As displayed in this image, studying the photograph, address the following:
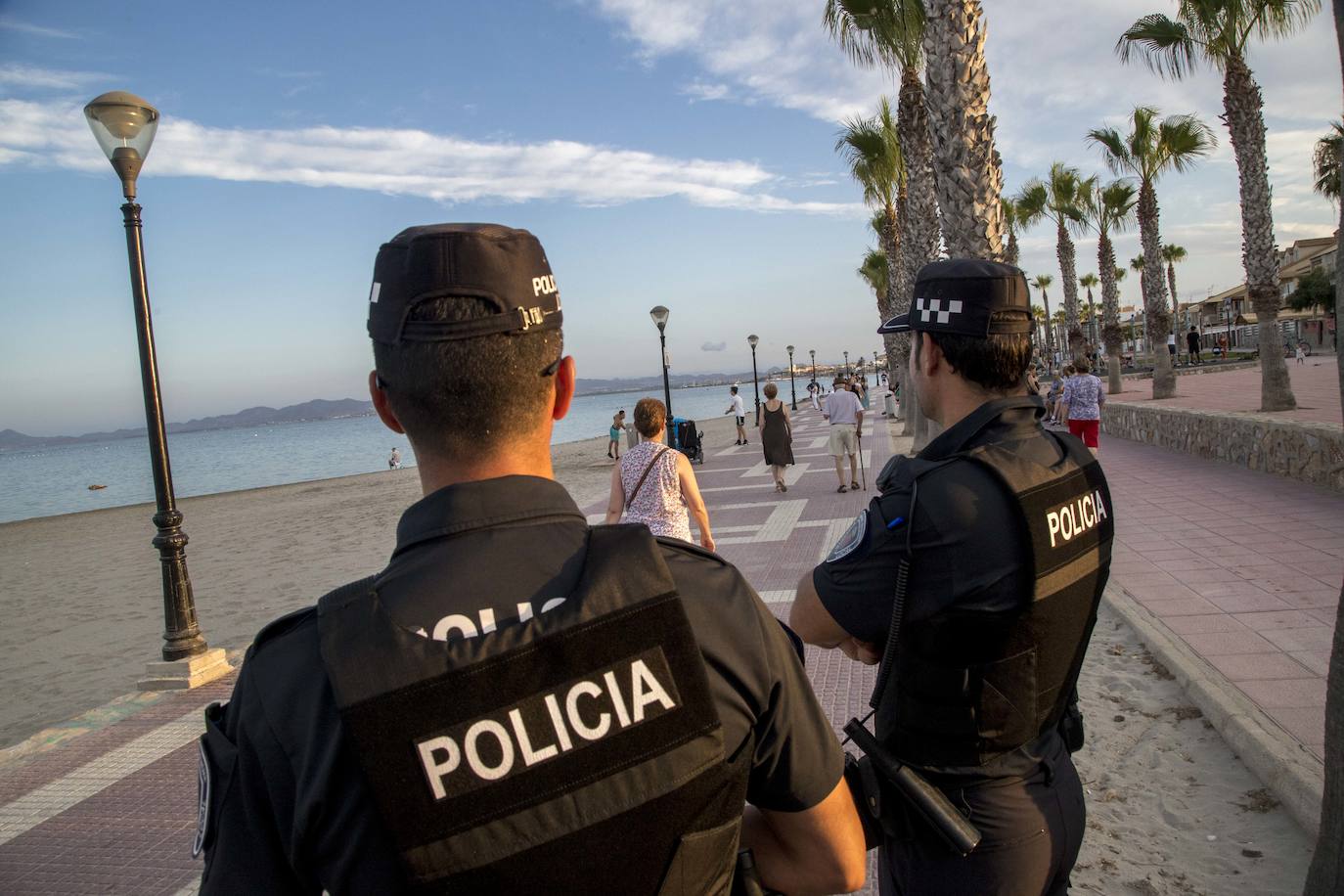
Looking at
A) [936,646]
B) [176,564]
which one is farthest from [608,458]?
[936,646]

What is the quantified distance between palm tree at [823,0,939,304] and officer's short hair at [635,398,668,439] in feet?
32.6

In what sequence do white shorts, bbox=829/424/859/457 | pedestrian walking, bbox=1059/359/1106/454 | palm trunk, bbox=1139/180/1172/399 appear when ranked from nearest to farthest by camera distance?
pedestrian walking, bbox=1059/359/1106/454 < white shorts, bbox=829/424/859/457 < palm trunk, bbox=1139/180/1172/399

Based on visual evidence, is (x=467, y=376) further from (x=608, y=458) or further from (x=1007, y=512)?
(x=608, y=458)

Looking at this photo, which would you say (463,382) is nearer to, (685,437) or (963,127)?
(963,127)

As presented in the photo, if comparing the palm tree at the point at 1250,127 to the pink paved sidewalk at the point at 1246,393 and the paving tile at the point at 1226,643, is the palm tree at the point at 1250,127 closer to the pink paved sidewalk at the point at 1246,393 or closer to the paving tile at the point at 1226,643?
the pink paved sidewalk at the point at 1246,393

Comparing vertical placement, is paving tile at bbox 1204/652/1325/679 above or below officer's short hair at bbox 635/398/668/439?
below

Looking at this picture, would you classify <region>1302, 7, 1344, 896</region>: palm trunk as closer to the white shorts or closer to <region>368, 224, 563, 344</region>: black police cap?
<region>368, 224, 563, 344</region>: black police cap

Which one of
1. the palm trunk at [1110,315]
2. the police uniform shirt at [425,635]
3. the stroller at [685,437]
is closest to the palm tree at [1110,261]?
the palm trunk at [1110,315]

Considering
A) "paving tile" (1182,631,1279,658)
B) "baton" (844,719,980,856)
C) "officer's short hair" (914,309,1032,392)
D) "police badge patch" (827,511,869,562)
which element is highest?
"officer's short hair" (914,309,1032,392)

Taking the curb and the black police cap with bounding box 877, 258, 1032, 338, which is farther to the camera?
the curb

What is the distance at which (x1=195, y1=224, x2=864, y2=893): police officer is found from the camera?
1.08m

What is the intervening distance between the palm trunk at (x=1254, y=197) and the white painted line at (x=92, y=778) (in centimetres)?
1816

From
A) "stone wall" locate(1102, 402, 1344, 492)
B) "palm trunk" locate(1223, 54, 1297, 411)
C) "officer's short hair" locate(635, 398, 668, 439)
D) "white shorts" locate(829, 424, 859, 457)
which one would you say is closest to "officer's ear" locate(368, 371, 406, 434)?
"officer's short hair" locate(635, 398, 668, 439)

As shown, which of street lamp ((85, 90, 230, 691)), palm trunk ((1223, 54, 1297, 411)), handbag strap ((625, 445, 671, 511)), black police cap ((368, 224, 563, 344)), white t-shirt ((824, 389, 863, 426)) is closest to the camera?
black police cap ((368, 224, 563, 344))
